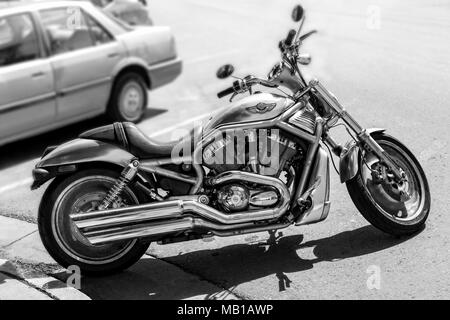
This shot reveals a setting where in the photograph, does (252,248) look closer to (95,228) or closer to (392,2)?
(95,228)

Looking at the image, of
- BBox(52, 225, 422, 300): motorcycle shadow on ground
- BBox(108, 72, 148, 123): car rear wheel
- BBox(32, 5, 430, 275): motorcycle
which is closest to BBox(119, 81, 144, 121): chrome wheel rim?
BBox(108, 72, 148, 123): car rear wheel

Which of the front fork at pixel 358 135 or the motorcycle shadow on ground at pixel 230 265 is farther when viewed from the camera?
the front fork at pixel 358 135

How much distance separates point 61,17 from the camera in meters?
9.06

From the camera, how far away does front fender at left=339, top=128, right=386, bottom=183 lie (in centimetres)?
530

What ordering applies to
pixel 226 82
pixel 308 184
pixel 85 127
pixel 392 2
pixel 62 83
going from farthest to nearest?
pixel 392 2
pixel 226 82
pixel 85 127
pixel 62 83
pixel 308 184

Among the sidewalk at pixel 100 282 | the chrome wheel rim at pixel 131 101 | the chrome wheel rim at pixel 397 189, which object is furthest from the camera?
the chrome wheel rim at pixel 131 101

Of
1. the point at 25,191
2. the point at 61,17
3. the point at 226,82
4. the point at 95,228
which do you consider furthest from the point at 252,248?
the point at 226,82

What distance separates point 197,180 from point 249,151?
404mm

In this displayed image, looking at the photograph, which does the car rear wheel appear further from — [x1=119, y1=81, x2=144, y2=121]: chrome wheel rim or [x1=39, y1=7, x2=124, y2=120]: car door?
[x1=39, y1=7, x2=124, y2=120]: car door

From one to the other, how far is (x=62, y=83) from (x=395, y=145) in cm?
446

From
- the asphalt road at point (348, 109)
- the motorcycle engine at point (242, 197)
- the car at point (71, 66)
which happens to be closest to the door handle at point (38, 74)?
the car at point (71, 66)

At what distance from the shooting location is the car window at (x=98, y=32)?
9297 mm

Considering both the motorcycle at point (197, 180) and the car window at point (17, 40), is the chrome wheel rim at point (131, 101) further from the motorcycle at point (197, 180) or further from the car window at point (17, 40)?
the motorcycle at point (197, 180)

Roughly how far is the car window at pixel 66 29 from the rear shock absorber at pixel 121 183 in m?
4.15
